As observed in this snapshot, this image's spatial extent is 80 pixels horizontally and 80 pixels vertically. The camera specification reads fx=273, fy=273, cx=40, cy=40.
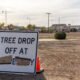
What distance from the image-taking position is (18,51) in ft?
26.6

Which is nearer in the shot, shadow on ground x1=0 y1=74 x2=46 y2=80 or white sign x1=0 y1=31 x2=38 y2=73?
white sign x1=0 y1=31 x2=38 y2=73

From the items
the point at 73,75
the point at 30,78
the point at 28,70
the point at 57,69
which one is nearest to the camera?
the point at 28,70

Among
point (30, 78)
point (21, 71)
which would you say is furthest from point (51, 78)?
point (21, 71)

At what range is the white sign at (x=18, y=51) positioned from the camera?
26.0ft

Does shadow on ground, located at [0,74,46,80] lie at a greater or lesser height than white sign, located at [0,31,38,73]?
lesser

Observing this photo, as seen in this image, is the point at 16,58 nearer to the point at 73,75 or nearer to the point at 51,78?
the point at 51,78

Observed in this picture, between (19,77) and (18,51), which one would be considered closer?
(18,51)

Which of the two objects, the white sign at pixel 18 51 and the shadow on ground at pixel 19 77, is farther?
the shadow on ground at pixel 19 77

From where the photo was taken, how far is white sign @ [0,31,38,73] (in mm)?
7918

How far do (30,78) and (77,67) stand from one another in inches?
115

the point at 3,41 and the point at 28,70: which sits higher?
the point at 3,41

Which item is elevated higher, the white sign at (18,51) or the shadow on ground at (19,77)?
the white sign at (18,51)

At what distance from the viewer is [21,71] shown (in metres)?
7.91

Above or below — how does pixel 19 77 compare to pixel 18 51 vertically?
below
